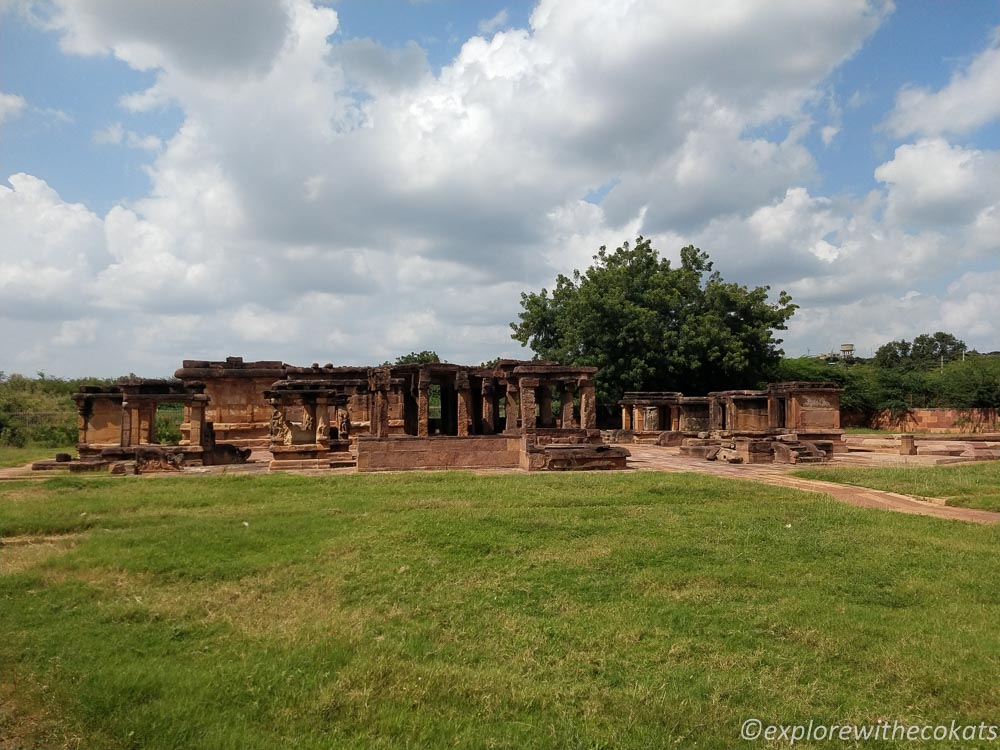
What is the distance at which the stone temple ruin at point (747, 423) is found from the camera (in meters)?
20.5

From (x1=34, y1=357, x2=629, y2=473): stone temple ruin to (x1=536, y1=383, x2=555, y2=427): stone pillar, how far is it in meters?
0.05

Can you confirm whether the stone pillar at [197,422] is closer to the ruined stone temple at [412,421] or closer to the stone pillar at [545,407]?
the ruined stone temple at [412,421]

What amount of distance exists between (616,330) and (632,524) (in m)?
26.4

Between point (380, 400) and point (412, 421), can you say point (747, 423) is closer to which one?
point (412, 421)

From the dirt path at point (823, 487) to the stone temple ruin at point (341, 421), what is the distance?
2315 millimetres

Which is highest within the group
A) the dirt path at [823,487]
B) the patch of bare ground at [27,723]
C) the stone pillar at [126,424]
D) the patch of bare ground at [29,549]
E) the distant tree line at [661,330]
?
the distant tree line at [661,330]

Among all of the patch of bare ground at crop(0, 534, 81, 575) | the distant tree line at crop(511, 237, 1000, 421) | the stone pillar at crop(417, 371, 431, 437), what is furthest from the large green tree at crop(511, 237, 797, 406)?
the patch of bare ground at crop(0, 534, 81, 575)

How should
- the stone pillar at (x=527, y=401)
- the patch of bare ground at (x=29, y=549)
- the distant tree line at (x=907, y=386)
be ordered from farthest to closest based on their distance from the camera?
the distant tree line at (x=907, y=386), the stone pillar at (x=527, y=401), the patch of bare ground at (x=29, y=549)

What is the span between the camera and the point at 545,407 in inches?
1027

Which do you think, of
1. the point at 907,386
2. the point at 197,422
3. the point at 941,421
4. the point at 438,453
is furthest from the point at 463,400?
the point at 907,386

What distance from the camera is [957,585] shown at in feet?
20.1

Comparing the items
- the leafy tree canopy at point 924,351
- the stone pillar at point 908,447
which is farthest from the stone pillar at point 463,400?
the leafy tree canopy at point 924,351

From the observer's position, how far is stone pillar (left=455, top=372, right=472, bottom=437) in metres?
23.9

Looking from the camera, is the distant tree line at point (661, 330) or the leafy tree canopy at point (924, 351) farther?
the leafy tree canopy at point (924, 351)
